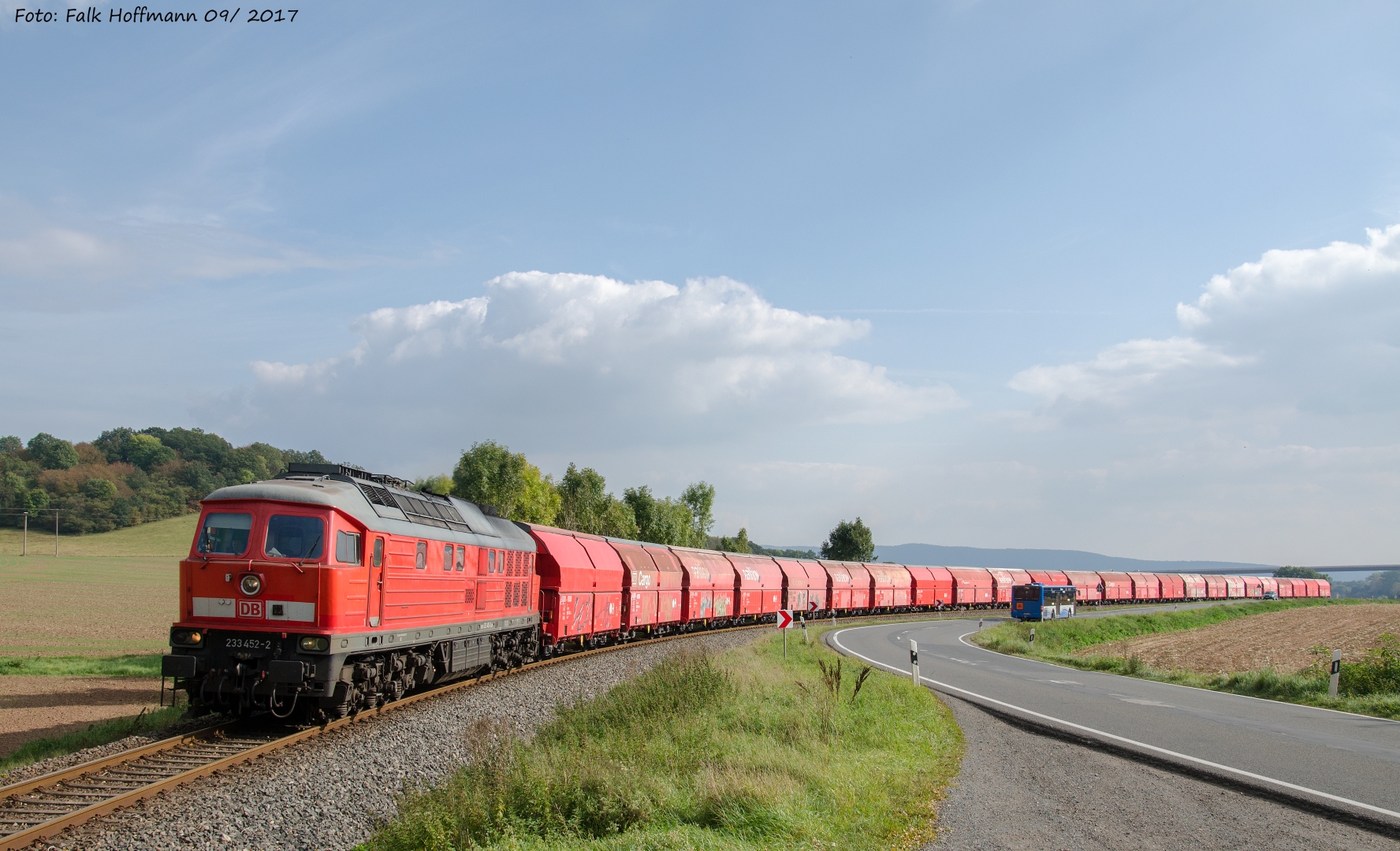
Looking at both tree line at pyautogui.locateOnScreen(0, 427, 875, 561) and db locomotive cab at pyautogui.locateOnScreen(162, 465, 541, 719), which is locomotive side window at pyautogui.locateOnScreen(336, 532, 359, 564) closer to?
db locomotive cab at pyautogui.locateOnScreen(162, 465, 541, 719)

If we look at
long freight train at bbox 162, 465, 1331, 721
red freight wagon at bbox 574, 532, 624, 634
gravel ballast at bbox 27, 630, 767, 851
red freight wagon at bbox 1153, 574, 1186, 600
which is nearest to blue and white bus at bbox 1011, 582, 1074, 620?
red freight wagon at bbox 574, 532, 624, 634

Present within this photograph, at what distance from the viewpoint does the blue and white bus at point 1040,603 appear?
54750 mm

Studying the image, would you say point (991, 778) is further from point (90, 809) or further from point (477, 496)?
point (477, 496)

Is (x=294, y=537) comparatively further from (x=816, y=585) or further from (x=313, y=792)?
(x=816, y=585)

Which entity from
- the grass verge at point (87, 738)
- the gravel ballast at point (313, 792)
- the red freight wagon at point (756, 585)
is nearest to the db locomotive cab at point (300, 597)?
the gravel ballast at point (313, 792)

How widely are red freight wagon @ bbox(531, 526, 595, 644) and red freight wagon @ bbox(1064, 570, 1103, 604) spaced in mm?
55153

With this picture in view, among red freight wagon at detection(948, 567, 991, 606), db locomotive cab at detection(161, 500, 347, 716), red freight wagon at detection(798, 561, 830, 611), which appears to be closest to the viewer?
db locomotive cab at detection(161, 500, 347, 716)

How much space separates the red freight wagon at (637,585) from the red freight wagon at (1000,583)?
4927 cm

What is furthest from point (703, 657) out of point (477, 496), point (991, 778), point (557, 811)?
point (477, 496)

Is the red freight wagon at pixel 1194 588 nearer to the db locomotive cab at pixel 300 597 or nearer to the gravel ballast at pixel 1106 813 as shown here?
the gravel ballast at pixel 1106 813

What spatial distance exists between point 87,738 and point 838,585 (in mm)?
44002

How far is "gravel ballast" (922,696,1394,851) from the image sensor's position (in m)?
8.20

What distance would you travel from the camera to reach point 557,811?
28.6 ft

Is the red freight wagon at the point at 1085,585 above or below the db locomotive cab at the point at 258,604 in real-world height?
below
